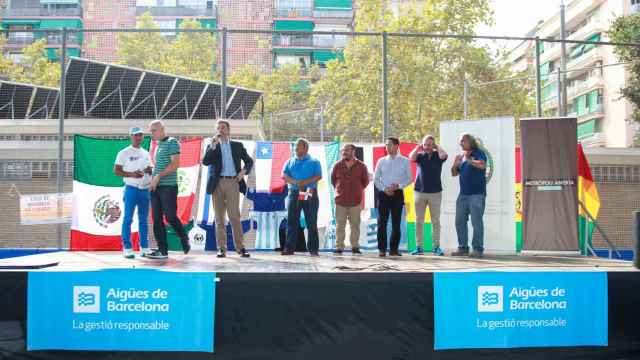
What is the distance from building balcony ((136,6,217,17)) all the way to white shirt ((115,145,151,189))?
165 feet

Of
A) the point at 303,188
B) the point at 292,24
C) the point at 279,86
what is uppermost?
the point at 292,24

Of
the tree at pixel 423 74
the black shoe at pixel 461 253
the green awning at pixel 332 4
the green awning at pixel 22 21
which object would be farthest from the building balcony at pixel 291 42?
the black shoe at pixel 461 253

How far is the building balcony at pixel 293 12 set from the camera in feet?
174

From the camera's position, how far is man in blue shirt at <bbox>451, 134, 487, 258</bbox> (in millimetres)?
7965

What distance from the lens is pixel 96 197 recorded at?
368 inches

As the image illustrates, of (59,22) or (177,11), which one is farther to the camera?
(177,11)

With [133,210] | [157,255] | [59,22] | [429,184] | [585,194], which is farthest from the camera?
[59,22]

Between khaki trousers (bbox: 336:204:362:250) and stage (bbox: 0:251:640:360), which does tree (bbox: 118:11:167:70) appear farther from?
stage (bbox: 0:251:640:360)

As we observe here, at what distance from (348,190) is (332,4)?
4793 cm

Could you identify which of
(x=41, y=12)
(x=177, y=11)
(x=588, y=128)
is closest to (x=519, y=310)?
(x=588, y=128)

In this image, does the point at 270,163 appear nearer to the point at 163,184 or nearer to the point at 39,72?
the point at 163,184

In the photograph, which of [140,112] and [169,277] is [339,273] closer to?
[169,277]

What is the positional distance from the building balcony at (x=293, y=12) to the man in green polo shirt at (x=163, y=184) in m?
47.1

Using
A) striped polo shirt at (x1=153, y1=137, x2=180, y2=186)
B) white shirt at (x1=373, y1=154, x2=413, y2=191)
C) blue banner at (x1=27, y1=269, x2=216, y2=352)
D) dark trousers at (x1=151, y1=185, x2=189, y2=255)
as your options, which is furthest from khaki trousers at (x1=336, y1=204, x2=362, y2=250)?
blue banner at (x1=27, y1=269, x2=216, y2=352)
